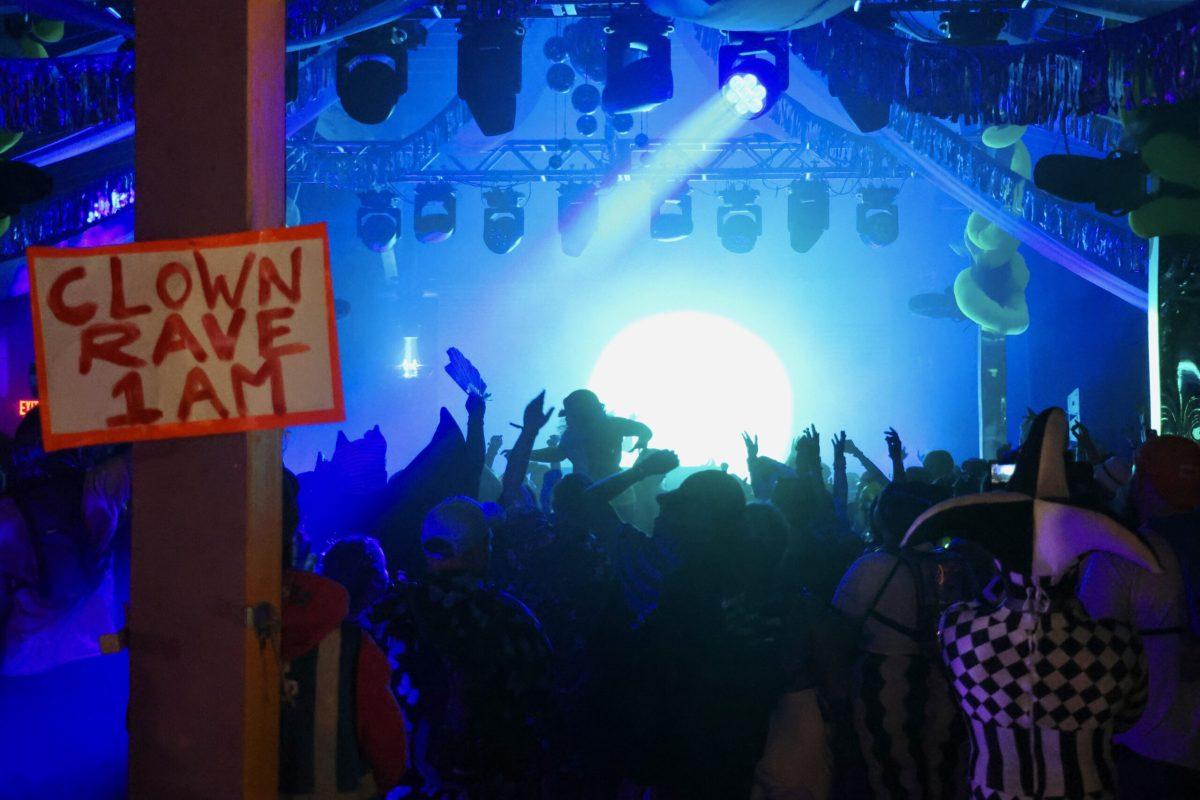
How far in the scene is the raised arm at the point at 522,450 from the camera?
15.5 feet

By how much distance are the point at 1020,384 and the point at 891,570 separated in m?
12.3

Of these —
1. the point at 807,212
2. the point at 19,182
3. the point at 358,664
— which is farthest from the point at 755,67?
the point at 807,212

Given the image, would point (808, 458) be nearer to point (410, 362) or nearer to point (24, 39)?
point (24, 39)

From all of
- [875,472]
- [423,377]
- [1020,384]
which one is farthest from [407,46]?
[1020,384]

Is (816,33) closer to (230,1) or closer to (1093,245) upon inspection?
(1093,245)

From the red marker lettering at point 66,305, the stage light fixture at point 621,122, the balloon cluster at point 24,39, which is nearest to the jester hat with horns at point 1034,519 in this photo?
the red marker lettering at point 66,305

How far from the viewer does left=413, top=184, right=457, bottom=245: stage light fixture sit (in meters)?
12.2

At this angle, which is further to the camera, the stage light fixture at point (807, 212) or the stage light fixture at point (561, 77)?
the stage light fixture at point (807, 212)

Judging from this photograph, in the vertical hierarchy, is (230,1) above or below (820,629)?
above

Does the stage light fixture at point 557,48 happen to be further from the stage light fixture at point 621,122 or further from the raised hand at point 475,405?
the raised hand at point 475,405

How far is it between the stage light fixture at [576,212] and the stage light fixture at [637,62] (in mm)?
5369

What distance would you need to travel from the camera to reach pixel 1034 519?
2.54 m

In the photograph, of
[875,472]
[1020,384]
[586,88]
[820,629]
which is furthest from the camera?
[1020,384]

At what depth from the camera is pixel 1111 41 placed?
4.89 m
